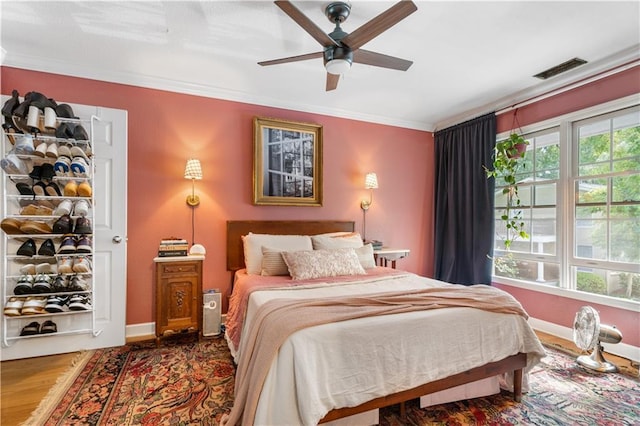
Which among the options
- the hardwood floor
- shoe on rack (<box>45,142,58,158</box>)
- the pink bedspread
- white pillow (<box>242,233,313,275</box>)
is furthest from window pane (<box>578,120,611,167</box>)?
shoe on rack (<box>45,142,58,158</box>)

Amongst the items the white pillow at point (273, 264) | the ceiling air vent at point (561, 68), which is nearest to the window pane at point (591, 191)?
the ceiling air vent at point (561, 68)

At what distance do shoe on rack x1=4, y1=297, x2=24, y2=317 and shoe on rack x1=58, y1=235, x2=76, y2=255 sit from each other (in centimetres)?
39

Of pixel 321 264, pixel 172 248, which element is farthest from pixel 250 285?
pixel 172 248

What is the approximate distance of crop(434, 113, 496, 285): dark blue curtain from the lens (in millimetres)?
3771

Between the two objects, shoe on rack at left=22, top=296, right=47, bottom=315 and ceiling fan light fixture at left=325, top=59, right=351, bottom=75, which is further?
shoe on rack at left=22, top=296, right=47, bottom=315

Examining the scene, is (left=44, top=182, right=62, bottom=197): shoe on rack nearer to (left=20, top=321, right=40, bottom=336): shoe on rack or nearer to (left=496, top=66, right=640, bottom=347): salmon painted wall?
(left=20, top=321, right=40, bottom=336): shoe on rack

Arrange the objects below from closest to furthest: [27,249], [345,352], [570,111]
→ [345,352]
[27,249]
[570,111]

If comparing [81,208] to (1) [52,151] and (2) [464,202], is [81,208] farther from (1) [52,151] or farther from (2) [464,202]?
(2) [464,202]

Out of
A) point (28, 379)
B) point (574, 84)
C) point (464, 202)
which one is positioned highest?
point (574, 84)

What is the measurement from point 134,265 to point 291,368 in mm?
2413

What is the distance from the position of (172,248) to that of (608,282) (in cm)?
413

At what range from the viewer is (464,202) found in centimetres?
410

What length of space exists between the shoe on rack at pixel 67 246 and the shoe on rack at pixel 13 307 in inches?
15.5

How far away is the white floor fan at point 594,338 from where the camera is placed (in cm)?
240
